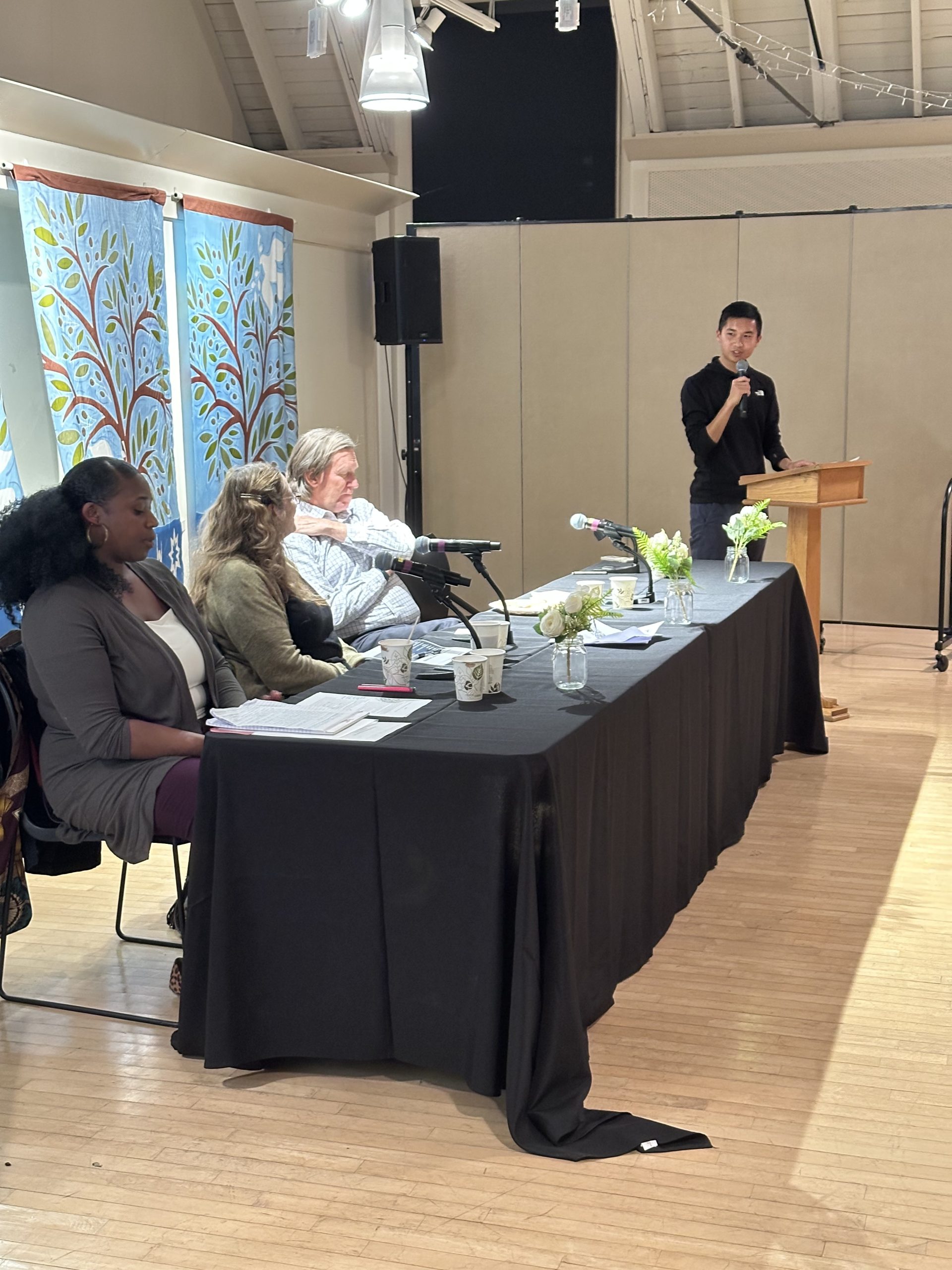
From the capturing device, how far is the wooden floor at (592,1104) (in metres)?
2.31

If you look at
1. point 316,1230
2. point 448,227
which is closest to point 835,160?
point 448,227

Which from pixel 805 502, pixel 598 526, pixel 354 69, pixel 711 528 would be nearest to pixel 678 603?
pixel 598 526

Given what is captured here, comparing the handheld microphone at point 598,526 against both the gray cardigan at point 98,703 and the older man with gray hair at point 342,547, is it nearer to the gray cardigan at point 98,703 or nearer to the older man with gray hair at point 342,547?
the older man with gray hair at point 342,547

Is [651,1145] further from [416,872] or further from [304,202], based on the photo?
[304,202]

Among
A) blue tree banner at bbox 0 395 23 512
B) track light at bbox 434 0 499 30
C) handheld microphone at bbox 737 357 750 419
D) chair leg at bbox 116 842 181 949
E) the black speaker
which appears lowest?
chair leg at bbox 116 842 181 949

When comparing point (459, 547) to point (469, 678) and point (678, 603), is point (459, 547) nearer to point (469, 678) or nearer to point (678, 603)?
point (469, 678)

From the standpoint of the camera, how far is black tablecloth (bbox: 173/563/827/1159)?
103 inches

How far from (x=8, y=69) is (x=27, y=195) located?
1.55 m

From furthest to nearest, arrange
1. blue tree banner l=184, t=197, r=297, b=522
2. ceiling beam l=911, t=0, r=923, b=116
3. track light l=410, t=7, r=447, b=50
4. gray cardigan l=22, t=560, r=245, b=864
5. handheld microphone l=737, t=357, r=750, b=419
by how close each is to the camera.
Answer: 1. ceiling beam l=911, t=0, r=923, b=116
2. blue tree banner l=184, t=197, r=297, b=522
3. handheld microphone l=737, t=357, r=750, b=419
4. track light l=410, t=7, r=447, b=50
5. gray cardigan l=22, t=560, r=245, b=864

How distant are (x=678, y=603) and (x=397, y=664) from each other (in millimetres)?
1192

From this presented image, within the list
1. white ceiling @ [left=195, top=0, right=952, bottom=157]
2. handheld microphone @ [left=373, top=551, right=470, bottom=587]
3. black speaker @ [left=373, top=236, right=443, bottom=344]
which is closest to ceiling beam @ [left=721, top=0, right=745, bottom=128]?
white ceiling @ [left=195, top=0, right=952, bottom=157]

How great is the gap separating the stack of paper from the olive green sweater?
2.58ft

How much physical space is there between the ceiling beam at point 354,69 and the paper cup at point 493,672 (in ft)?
18.0

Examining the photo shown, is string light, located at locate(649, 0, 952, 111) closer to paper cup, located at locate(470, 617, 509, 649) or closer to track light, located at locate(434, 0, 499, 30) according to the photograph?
track light, located at locate(434, 0, 499, 30)
